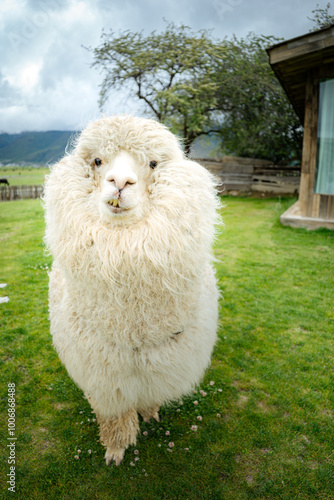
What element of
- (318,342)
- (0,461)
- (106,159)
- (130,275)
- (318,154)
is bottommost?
(0,461)

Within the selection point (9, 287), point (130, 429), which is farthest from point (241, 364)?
point (9, 287)

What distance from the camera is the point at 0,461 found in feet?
7.07

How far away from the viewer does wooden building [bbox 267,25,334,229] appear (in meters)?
6.36

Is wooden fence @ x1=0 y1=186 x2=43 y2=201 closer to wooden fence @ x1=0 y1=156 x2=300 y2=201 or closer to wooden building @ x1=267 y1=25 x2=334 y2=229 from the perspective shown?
wooden fence @ x1=0 y1=156 x2=300 y2=201

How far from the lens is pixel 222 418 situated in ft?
8.29

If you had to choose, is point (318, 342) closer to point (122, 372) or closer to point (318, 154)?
point (122, 372)

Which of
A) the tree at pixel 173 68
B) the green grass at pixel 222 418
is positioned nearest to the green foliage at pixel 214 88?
the tree at pixel 173 68

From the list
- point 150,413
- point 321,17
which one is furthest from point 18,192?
point 321,17

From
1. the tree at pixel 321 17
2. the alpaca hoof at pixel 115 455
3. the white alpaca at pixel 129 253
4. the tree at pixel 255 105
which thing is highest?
the tree at pixel 321 17

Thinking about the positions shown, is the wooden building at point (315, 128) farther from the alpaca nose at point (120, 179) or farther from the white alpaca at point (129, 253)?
the alpaca nose at point (120, 179)

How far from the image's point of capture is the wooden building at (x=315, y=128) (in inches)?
250

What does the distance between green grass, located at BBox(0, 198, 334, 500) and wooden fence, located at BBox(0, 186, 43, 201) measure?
41.2 feet

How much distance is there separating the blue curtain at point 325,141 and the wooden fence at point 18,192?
526 inches

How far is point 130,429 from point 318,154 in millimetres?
6839
